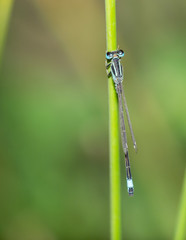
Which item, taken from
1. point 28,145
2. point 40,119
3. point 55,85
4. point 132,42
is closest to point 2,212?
point 28,145

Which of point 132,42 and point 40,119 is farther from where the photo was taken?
point 132,42

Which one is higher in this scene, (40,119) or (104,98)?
(104,98)

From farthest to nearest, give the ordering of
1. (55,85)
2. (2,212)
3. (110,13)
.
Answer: (55,85) → (2,212) → (110,13)

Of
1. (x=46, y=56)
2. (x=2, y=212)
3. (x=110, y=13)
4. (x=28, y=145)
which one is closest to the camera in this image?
(x=110, y=13)

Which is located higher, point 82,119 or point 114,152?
point 82,119

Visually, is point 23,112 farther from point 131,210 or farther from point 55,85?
point 131,210

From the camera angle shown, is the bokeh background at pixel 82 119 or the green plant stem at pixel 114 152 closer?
the green plant stem at pixel 114 152

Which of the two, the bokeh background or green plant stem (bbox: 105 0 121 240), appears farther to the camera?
the bokeh background

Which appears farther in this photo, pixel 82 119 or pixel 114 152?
pixel 82 119
